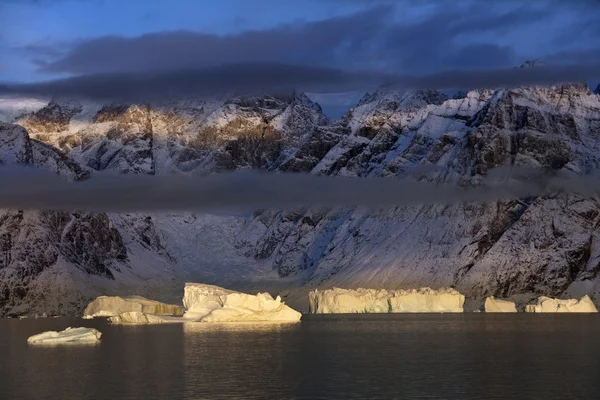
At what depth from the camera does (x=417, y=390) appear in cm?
12025

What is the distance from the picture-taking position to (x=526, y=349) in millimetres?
177500

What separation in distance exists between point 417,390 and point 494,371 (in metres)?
21.9

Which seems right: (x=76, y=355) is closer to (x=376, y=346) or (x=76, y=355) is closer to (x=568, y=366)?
(x=376, y=346)

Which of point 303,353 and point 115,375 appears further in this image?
point 303,353

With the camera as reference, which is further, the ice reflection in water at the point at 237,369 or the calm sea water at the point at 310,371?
the ice reflection in water at the point at 237,369

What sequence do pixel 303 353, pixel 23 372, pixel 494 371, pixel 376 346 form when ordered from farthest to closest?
pixel 376 346 < pixel 303 353 < pixel 23 372 < pixel 494 371

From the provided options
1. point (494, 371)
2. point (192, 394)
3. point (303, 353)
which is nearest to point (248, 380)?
point (192, 394)

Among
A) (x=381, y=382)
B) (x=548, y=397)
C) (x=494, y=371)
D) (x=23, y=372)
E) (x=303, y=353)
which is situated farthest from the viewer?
(x=303, y=353)

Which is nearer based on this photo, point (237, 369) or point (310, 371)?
point (310, 371)

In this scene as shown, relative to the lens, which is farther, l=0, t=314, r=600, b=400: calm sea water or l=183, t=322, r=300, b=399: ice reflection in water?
l=183, t=322, r=300, b=399: ice reflection in water

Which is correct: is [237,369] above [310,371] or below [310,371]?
below

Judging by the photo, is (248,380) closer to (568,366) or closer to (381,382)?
(381,382)

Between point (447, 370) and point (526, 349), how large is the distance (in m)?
41.5

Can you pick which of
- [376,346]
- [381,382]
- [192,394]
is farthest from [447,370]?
[376,346]
